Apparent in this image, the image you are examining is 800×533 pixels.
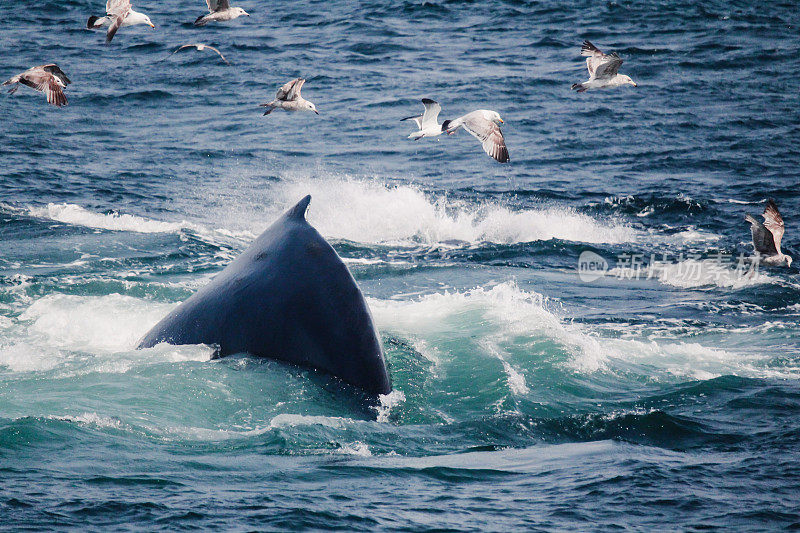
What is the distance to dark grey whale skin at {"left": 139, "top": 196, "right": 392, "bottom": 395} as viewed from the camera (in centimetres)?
709

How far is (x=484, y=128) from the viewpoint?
46.8ft

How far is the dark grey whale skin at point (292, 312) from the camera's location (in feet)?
Result: 23.2

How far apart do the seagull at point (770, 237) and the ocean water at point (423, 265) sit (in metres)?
0.31

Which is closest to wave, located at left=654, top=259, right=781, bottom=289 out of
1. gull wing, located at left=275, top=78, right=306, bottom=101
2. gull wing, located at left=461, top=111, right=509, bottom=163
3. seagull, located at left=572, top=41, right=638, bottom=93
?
seagull, located at left=572, top=41, right=638, bottom=93

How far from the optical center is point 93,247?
1706 cm

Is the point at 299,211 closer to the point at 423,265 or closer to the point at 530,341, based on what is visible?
the point at 530,341

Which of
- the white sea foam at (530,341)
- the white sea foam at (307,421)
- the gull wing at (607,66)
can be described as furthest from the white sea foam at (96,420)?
the gull wing at (607,66)

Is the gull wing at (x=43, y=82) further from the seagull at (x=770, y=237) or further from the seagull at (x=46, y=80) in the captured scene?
the seagull at (x=770, y=237)

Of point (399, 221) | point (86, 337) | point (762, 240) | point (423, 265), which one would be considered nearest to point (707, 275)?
point (762, 240)

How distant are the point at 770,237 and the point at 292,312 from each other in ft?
40.2

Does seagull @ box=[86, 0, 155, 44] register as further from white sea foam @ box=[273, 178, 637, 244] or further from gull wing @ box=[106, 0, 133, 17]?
white sea foam @ box=[273, 178, 637, 244]

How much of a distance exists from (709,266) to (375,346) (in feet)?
40.2

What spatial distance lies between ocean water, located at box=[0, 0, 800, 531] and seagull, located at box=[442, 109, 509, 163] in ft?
7.32

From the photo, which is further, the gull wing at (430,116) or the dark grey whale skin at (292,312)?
the gull wing at (430,116)
